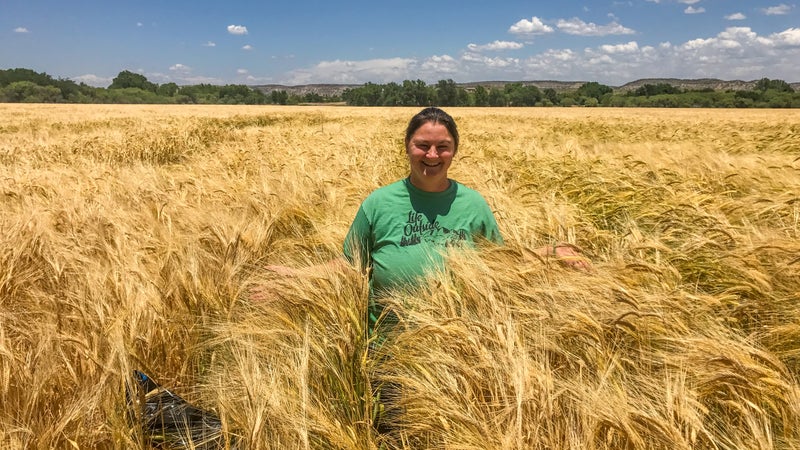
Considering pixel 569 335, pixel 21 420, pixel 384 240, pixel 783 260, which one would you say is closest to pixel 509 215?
pixel 384 240

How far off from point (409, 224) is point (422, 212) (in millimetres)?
94

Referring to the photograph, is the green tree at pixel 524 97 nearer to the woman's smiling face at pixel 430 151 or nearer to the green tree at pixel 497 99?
the green tree at pixel 497 99

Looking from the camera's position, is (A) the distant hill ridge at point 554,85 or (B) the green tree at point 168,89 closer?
(B) the green tree at point 168,89

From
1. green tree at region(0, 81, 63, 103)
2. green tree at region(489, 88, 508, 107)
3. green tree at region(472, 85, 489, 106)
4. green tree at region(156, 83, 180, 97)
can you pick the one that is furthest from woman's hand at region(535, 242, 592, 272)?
green tree at region(156, 83, 180, 97)

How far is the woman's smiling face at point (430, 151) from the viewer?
2.12m

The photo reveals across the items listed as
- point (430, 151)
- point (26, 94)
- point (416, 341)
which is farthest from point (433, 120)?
point (26, 94)

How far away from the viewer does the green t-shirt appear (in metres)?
2.01

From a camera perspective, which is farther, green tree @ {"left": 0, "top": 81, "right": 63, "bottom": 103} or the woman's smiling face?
green tree @ {"left": 0, "top": 81, "right": 63, "bottom": 103}

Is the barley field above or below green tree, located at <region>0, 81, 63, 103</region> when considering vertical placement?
below

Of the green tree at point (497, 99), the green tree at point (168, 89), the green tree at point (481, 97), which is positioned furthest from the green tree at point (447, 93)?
the green tree at point (168, 89)

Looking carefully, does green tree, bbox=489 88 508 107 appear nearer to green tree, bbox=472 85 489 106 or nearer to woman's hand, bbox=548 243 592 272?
green tree, bbox=472 85 489 106

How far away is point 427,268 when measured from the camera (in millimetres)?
1672

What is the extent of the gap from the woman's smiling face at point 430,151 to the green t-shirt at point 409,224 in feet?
0.31

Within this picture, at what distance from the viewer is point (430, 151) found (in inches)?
83.0
